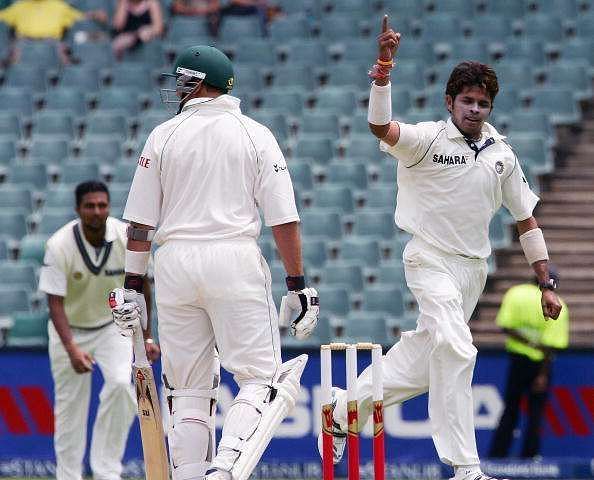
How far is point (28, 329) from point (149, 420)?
557 cm

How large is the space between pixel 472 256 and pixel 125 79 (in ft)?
29.6

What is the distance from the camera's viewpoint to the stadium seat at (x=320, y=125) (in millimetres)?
14773

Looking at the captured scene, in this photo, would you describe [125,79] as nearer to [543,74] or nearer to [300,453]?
[543,74]

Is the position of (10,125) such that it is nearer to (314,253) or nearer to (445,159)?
(314,253)

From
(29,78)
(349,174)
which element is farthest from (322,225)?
(29,78)

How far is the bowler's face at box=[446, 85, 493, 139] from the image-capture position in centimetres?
765

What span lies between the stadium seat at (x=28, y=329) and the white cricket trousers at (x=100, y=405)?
9.61ft

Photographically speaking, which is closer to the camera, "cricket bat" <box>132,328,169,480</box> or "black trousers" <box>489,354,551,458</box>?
"cricket bat" <box>132,328,169,480</box>

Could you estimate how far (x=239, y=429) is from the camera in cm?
670

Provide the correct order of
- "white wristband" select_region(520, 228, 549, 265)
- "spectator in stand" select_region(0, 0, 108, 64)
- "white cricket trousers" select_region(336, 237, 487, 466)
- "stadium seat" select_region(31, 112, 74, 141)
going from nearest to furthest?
1. "white cricket trousers" select_region(336, 237, 487, 466)
2. "white wristband" select_region(520, 228, 549, 265)
3. "stadium seat" select_region(31, 112, 74, 141)
4. "spectator in stand" select_region(0, 0, 108, 64)

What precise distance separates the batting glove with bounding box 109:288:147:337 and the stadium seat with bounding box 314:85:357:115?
8.25 m

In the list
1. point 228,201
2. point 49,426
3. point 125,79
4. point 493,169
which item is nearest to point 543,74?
point 125,79

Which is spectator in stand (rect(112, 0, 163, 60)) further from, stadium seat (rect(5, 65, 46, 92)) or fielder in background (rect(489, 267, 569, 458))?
fielder in background (rect(489, 267, 569, 458))

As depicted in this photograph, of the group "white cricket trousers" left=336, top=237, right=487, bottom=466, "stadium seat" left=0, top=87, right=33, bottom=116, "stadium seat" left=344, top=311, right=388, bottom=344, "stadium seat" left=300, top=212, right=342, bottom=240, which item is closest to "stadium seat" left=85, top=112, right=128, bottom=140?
"stadium seat" left=0, top=87, right=33, bottom=116
